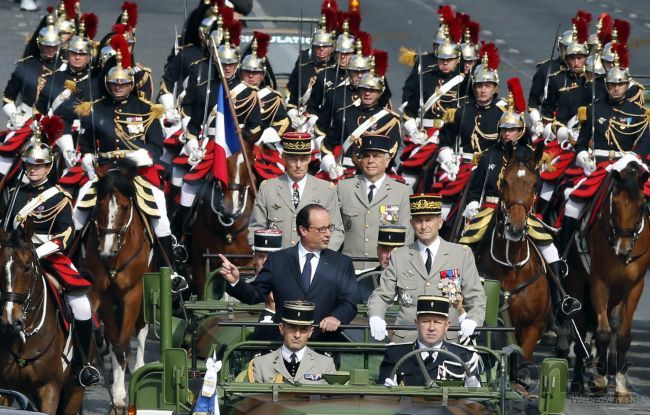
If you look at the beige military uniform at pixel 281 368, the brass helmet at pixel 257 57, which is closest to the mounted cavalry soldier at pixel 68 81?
the brass helmet at pixel 257 57

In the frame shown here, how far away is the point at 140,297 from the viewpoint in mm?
21797

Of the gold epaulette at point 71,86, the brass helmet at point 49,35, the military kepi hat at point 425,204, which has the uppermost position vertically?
the brass helmet at point 49,35

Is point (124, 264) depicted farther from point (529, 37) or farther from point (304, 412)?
point (529, 37)

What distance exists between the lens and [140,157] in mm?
22844

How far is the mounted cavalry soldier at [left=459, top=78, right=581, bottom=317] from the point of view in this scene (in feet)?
70.0

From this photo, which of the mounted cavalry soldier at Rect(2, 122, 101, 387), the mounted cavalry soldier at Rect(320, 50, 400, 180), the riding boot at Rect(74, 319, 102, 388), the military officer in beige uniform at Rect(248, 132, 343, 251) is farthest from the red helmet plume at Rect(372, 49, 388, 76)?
the riding boot at Rect(74, 319, 102, 388)

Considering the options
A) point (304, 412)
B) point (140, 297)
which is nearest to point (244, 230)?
point (140, 297)

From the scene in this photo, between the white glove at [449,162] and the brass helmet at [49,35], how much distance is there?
237 inches

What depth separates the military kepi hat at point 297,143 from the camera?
62.8ft

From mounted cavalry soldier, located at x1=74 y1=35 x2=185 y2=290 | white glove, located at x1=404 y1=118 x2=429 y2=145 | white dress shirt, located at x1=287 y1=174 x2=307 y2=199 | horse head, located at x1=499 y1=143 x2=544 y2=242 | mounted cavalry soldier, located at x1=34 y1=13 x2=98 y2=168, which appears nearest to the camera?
white dress shirt, located at x1=287 y1=174 x2=307 y2=199

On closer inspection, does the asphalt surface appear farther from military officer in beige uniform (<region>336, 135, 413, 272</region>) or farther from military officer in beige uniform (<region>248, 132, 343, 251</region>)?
military officer in beige uniform (<region>248, 132, 343, 251</region>)

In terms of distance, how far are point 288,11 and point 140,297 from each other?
2911cm

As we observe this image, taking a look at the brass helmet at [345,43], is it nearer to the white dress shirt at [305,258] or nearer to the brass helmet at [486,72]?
the brass helmet at [486,72]

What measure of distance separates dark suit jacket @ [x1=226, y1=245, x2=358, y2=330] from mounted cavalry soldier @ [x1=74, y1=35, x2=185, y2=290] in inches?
253
